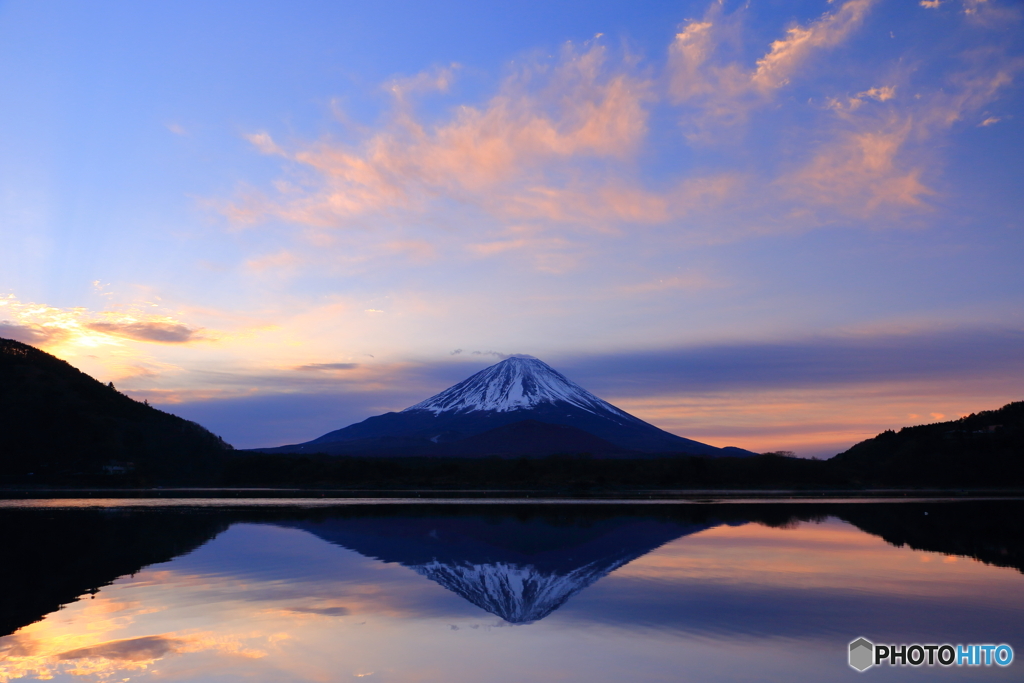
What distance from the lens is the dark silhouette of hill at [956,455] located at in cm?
8488

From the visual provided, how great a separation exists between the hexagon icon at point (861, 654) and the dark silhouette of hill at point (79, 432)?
78.7 meters

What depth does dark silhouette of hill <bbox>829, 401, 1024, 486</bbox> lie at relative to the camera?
8488 centimetres

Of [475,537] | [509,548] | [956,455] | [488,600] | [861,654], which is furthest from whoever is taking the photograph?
[956,455]

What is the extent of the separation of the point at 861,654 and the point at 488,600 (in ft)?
26.7

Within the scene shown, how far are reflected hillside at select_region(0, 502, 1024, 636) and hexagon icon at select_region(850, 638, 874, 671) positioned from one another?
613 cm

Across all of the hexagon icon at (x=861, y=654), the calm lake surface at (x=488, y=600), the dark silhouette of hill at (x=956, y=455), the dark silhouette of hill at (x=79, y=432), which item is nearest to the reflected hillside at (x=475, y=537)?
the calm lake surface at (x=488, y=600)

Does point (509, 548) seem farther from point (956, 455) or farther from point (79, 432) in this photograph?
point (956, 455)

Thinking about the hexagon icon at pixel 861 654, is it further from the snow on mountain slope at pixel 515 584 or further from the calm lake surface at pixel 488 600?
the snow on mountain slope at pixel 515 584

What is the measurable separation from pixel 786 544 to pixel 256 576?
19.8 m

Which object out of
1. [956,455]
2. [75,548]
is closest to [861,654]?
[75,548]

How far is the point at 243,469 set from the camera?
88562 mm

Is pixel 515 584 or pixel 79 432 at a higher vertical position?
pixel 79 432

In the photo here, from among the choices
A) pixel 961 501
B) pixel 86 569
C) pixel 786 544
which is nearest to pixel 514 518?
pixel 786 544

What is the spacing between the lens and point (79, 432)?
3130 inches
